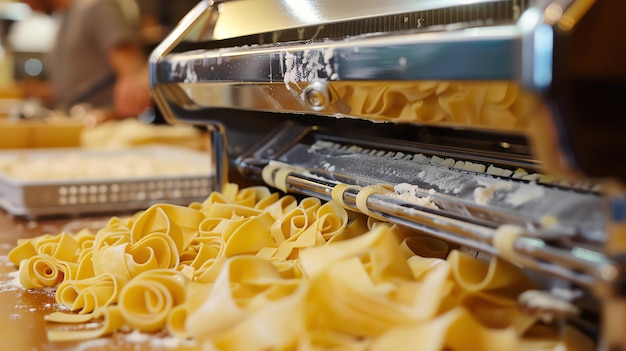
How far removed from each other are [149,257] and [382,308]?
51cm

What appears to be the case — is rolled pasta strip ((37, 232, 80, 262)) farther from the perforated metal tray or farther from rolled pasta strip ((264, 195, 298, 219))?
the perforated metal tray

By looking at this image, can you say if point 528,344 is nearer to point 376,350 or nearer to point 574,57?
point 376,350

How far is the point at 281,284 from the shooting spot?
906mm

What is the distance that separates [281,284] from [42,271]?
1.69 feet

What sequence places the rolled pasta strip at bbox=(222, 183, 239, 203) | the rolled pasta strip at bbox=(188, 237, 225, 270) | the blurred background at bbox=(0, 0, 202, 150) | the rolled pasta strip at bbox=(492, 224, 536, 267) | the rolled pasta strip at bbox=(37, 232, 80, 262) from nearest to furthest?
the rolled pasta strip at bbox=(492, 224, 536, 267)
the rolled pasta strip at bbox=(188, 237, 225, 270)
the rolled pasta strip at bbox=(37, 232, 80, 262)
the rolled pasta strip at bbox=(222, 183, 239, 203)
the blurred background at bbox=(0, 0, 202, 150)

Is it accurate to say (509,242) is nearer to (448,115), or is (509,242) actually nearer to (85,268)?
(448,115)

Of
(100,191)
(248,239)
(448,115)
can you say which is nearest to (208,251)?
(248,239)

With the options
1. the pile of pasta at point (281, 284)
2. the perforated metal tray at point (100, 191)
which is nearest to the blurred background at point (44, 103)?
the perforated metal tray at point (100, 191)

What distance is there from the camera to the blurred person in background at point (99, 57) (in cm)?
421

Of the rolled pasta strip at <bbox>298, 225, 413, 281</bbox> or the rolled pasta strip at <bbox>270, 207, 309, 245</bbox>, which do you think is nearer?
the rolled pasta strip at <bbox>298, 225, 413, 281</bbox>

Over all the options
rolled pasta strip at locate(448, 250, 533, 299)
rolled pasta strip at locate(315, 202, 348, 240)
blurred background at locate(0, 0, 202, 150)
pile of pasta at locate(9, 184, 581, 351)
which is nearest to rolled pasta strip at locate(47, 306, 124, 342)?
pile of pasta at locate(9, 184, 581, 351)

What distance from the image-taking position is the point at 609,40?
643 mm

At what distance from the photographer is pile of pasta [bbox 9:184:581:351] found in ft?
2.55

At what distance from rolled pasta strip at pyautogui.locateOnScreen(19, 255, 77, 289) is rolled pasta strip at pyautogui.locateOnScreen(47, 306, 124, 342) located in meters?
0.23
